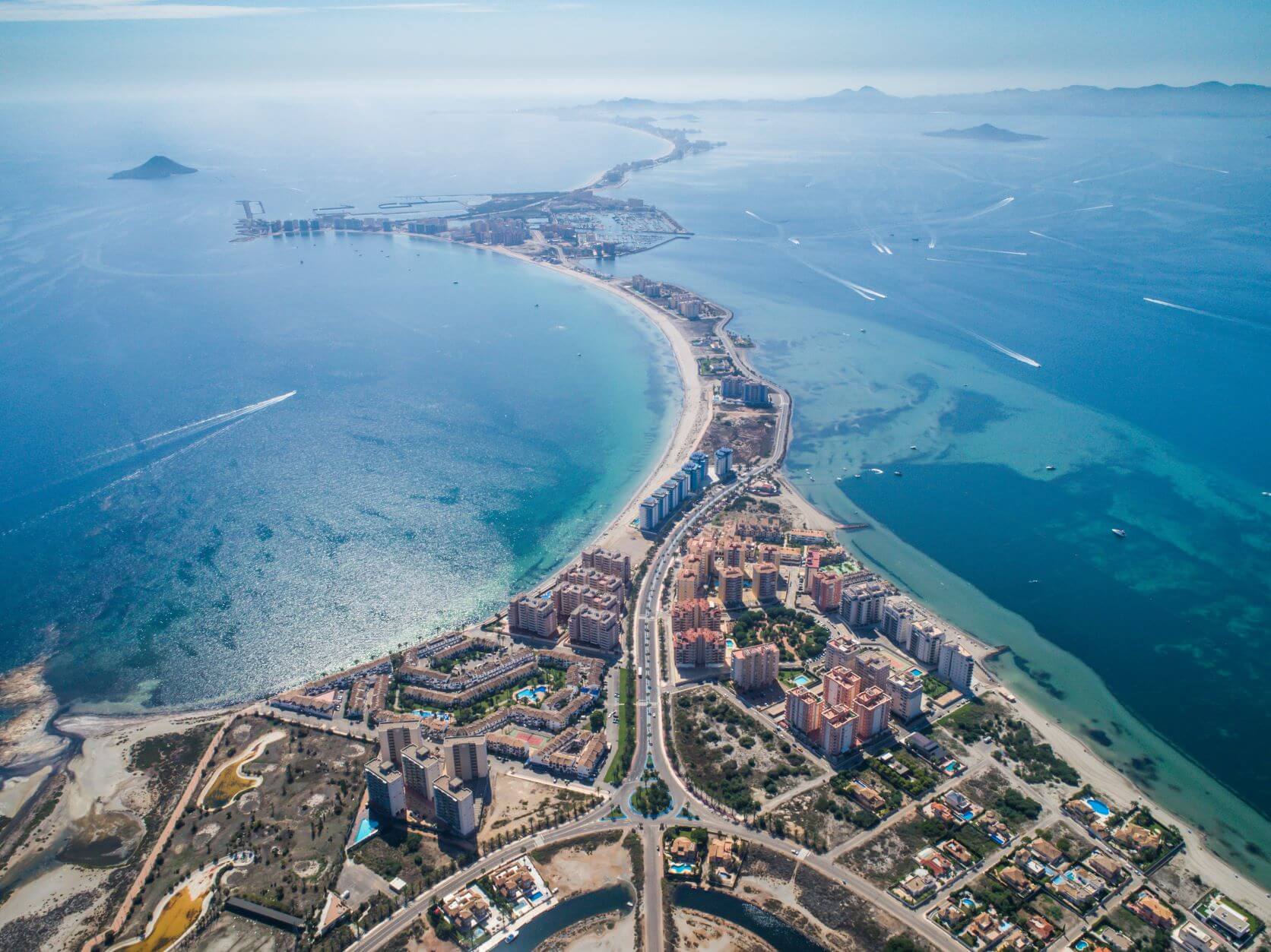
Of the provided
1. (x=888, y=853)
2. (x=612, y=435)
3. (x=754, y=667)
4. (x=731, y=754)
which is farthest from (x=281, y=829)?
(x=612, y=435)

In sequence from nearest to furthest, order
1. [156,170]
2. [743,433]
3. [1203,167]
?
1. [743,433]
2. [156,170]
3. [1203,167]

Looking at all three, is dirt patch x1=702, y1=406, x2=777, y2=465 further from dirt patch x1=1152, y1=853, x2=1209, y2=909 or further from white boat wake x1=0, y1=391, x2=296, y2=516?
dirt patch x1=1152, y1=853, x2=1209, y2=909

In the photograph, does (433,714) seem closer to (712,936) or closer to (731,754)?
(731,754)

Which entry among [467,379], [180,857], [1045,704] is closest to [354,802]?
[180,857]

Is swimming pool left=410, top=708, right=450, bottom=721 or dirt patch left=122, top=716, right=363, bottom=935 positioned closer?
dirt patch left=122, top=716, right=363, bottom=935

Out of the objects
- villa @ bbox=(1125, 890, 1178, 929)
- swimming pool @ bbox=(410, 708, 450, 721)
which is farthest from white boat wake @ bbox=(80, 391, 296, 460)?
villa @ bbox=(1125, 890, 1178, 929)

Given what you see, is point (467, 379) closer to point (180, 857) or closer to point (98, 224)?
point (180, 857)

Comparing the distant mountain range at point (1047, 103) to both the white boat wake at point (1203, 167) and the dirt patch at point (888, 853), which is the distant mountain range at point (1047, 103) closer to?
the white boat wake at point (1203, 167)
